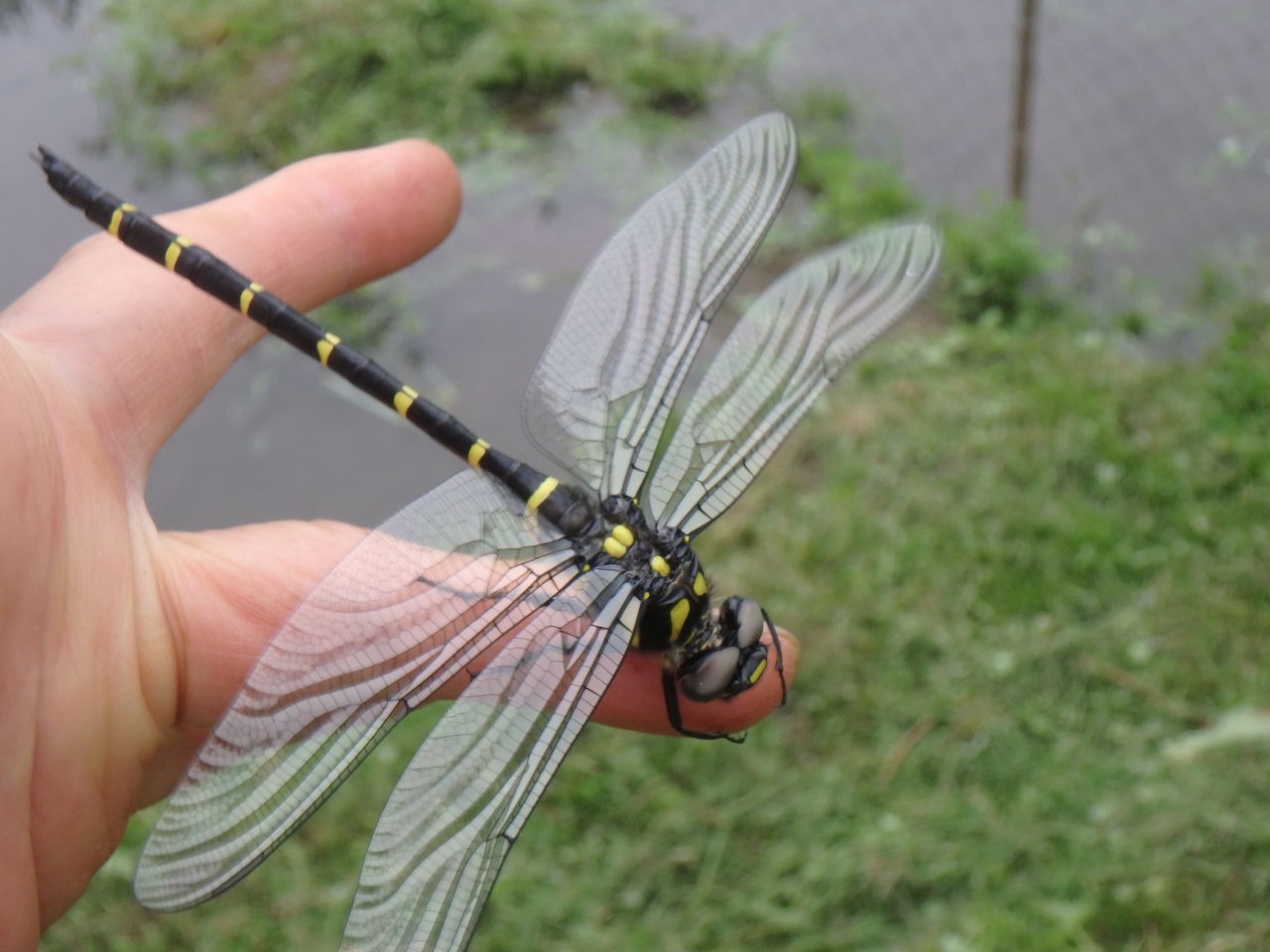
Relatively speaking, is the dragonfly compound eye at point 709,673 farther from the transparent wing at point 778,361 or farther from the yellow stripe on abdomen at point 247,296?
the yellow stripe on abdomen at point 247,296

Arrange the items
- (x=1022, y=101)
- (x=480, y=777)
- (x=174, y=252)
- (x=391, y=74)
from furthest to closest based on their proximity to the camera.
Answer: (x=391, y=74) < (x=1022, y=101) < (x=174, y=252) < (x=480, y=777)

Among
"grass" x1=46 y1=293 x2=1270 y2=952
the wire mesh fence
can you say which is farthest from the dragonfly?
the wire mesh fence

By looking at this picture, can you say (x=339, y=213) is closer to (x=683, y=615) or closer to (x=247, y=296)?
(x=247, y=296)

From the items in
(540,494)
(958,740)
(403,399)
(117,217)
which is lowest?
(958,740)

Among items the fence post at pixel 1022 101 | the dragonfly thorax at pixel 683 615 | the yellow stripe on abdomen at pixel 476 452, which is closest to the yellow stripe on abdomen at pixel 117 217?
the yellow stripe on abdomen at pixel 476 452

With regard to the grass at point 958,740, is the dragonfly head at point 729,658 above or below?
above

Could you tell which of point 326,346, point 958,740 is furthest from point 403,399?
point 958,740
